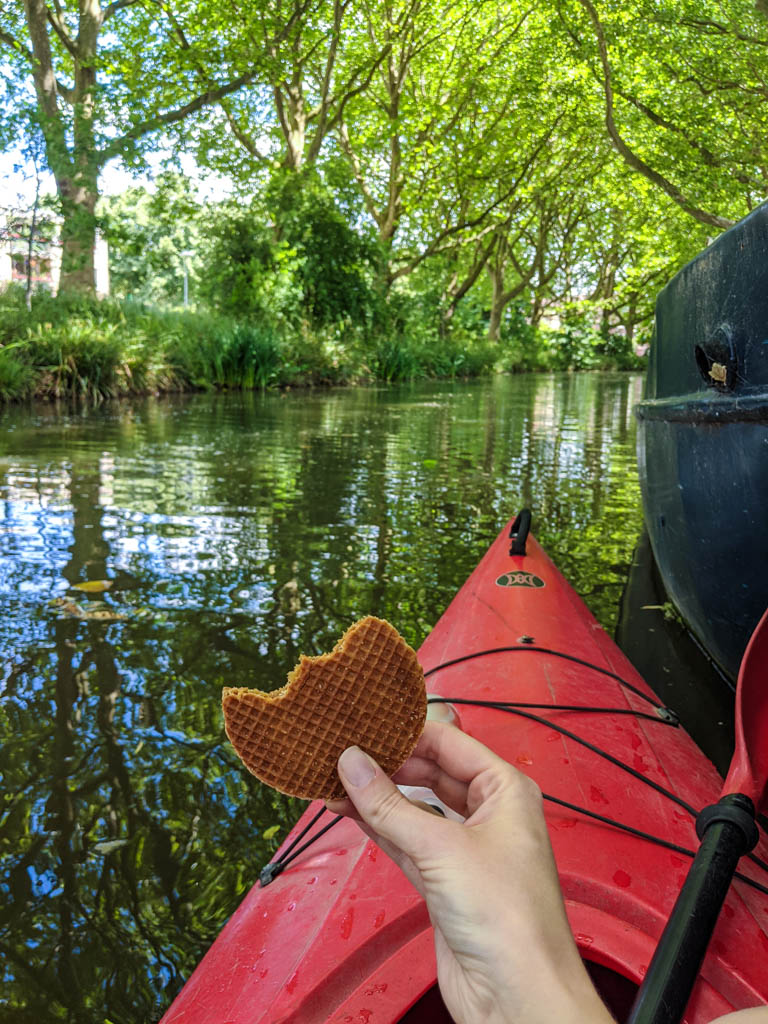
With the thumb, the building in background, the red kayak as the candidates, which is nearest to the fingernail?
the thumb

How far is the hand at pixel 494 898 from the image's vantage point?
2.46 feet

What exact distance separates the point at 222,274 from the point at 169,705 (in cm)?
1433

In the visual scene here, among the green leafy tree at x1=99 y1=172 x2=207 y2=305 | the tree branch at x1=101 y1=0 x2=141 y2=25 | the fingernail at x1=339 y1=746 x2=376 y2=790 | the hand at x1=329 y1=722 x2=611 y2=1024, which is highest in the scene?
the tree branch at x1=101 y1=0 x2=141 y2=25

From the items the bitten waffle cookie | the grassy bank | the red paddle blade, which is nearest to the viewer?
the bitten waffle cookie

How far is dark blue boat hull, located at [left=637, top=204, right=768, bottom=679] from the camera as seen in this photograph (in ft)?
6.61

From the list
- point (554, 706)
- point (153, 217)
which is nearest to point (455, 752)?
point (554, 706)

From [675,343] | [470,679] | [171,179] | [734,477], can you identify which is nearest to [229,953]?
[470,679]

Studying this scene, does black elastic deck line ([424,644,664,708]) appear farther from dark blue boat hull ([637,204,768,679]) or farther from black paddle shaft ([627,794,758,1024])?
black paddle shaft ([627,794,758,1024])

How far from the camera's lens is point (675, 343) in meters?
2.89

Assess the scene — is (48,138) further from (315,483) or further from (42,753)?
(42,753)

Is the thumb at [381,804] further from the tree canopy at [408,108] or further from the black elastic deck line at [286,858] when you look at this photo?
the tree canopy at [408,108]

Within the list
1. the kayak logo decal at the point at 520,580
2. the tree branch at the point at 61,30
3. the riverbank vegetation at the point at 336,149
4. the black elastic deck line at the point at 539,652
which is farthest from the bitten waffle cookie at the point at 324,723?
the tree branch at the point at 61,30

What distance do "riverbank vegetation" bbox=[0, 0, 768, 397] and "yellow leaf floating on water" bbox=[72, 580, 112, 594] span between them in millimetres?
7295

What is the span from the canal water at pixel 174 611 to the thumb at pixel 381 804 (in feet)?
2.78
